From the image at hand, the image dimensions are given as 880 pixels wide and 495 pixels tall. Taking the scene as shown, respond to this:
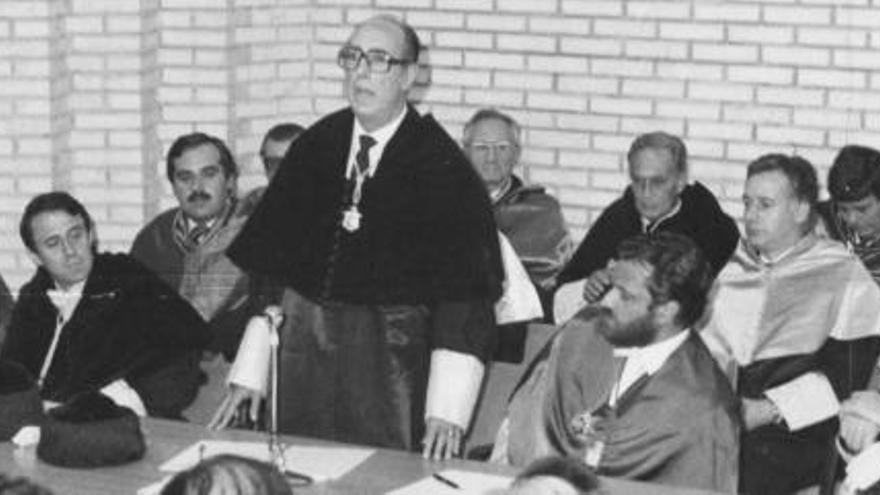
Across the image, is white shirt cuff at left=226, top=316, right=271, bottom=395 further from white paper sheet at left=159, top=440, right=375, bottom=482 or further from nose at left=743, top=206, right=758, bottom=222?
nose at left=743, top=206, right=758, bottom=222

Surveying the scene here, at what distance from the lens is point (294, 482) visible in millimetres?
5875

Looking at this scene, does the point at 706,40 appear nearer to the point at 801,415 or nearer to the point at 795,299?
the point at 795,299

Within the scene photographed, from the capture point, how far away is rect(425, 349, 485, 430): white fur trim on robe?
6.33 metres

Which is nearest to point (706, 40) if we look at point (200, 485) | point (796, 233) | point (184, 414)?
point (796, 233)

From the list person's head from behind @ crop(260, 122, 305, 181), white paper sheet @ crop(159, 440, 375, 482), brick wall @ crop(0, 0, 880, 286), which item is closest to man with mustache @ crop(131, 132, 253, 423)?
person's head from behind @ crop(260, 122, 305, 181)

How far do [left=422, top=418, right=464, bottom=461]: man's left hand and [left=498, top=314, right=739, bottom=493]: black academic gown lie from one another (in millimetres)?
377

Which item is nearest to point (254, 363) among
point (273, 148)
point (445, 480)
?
point (445, 480)

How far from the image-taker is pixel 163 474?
601 centimetres

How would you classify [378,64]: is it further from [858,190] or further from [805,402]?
[858,190]

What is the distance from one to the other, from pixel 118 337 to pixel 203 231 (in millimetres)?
1279

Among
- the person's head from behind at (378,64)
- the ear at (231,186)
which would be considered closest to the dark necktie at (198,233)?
the ear at (231,186)

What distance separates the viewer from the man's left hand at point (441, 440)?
244 inches

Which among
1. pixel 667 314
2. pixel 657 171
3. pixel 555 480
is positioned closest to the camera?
pixel 555 480

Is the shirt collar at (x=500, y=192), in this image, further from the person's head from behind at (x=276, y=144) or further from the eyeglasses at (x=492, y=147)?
the person's head from behind at (x=276, y=144)
